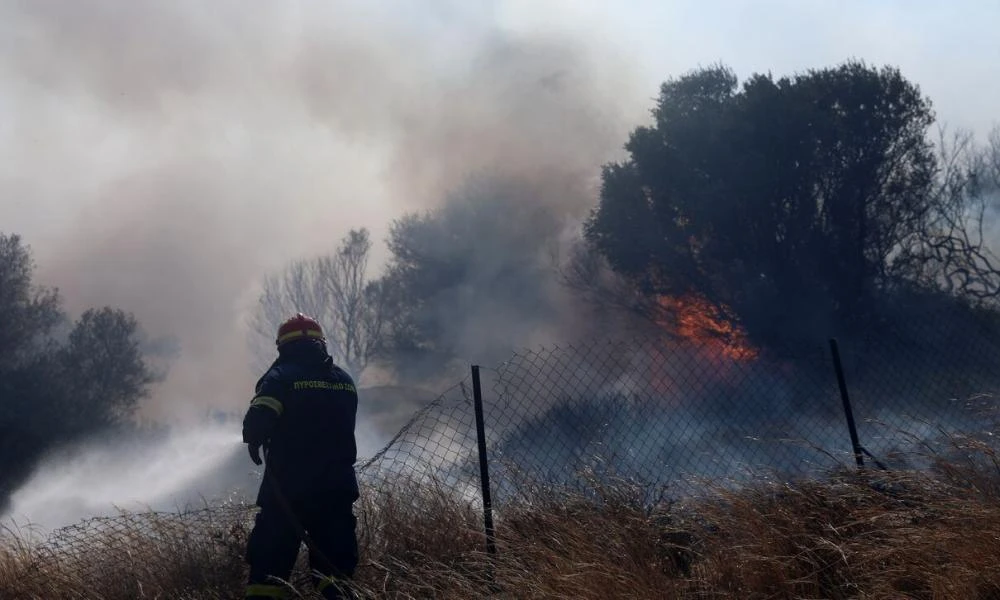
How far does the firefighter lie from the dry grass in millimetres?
270

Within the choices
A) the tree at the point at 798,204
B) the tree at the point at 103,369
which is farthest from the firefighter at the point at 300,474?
the tree at the point at 103,369

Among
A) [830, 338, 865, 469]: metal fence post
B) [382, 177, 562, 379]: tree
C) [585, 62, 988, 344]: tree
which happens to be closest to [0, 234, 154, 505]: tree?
[382, 177, 562, 379]: tree

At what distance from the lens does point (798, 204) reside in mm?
18766

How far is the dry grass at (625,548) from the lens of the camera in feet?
12.4

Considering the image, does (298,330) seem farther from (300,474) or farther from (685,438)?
(685,438)

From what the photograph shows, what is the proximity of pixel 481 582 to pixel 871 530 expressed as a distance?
5.72 feet

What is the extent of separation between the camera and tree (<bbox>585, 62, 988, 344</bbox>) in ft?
60.4

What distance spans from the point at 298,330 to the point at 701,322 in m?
15.4

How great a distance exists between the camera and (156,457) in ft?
71.7

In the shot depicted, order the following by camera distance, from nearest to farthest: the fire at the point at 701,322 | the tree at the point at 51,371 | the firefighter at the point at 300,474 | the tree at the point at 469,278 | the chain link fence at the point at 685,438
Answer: the firefighter at the point at 300,474
the chain link fence at the point at 685,438
the fire at the point at 701,322
the tree at the point at 51,371
the tree at the point at 469,278

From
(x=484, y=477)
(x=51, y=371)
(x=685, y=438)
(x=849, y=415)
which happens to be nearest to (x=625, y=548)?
(x=484, y=477)

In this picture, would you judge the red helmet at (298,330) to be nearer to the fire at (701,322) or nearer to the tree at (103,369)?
the fire at (701,322)

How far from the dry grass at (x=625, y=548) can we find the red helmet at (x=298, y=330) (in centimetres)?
99

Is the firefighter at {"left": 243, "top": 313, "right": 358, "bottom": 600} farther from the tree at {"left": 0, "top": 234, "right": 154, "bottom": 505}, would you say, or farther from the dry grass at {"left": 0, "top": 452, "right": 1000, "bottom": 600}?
the tree at {"left": 0, "top": 234, "right": 154, "bottom": 505}
